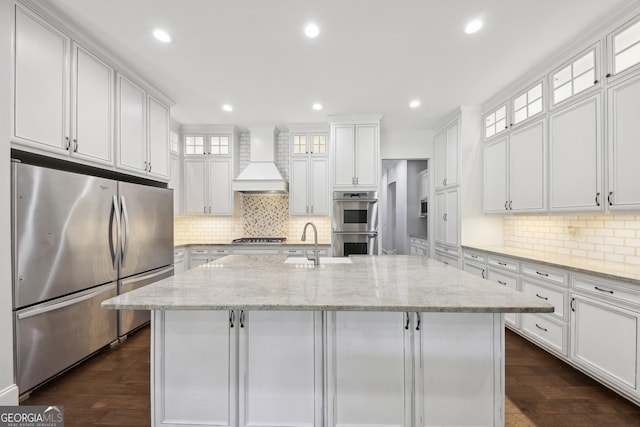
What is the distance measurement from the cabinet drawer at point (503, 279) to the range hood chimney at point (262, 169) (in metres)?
3.18

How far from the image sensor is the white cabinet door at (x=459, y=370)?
148 cm

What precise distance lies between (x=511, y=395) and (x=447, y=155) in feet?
10.9

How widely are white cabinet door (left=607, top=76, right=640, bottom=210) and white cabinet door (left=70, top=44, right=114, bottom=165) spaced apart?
4331mm

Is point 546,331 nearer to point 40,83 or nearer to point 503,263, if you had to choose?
point 503,263

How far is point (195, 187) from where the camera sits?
4664mm

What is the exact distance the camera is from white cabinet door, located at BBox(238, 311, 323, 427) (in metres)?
1.52

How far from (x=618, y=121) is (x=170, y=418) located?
3710mm

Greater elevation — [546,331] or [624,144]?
[624,144]

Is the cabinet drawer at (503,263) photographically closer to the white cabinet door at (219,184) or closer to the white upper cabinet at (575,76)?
the white upper cabinet at (575,76)

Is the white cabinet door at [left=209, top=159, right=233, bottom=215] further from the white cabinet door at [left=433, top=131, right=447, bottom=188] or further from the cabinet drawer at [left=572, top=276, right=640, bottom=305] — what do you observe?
the cabinet drawer at [left=572, top=276, right=640, bottom=305]

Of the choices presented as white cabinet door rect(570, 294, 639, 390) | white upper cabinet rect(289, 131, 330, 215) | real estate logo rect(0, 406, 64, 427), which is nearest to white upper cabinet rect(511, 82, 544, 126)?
white cabinet door rect(570, 294, 639, 390)

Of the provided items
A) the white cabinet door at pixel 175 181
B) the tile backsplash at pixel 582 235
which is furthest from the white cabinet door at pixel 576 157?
the white cabinet door at pixel 175 181

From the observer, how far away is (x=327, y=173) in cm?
459

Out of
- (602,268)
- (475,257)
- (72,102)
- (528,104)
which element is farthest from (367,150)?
(72,102)
